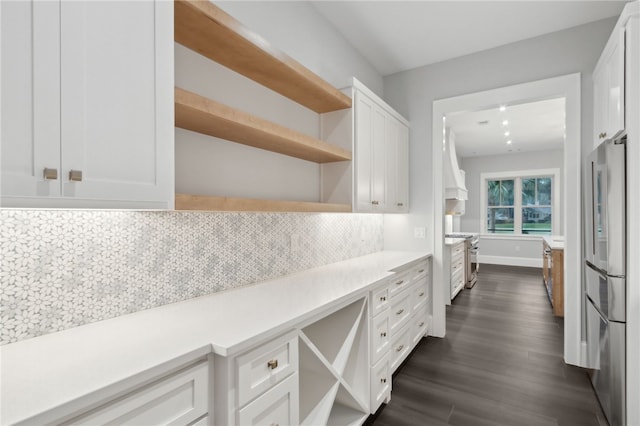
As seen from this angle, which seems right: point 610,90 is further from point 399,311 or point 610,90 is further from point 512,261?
point 512,261

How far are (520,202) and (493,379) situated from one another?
7.08 meters

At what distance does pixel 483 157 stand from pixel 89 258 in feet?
30.2

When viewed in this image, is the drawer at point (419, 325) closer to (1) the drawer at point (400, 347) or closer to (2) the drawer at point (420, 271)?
(1) the drawer at point (400, 347)

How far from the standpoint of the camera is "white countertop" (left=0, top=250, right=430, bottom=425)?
31.9 inches

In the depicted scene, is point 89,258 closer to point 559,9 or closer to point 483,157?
point 559,9

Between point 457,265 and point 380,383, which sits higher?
point 457,265

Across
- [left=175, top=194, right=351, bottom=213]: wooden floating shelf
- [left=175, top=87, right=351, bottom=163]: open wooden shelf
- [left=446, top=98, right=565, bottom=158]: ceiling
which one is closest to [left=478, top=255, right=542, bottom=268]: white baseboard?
[left=446, top=98, right=565, bottom=158]: ceiling

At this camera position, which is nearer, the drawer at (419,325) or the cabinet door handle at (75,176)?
the cabinet door handle at (75,176)

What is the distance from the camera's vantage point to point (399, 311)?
261 cm

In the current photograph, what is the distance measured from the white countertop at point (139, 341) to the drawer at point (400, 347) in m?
0.90

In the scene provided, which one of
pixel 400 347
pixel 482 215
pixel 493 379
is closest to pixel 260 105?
pixel 400 347

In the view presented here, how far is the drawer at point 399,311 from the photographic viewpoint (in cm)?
244

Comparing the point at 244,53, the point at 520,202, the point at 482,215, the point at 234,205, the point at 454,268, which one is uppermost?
the point at 244,53

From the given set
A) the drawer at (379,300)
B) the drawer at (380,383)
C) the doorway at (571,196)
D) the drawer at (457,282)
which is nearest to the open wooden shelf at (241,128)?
the drawer at (379,300)
